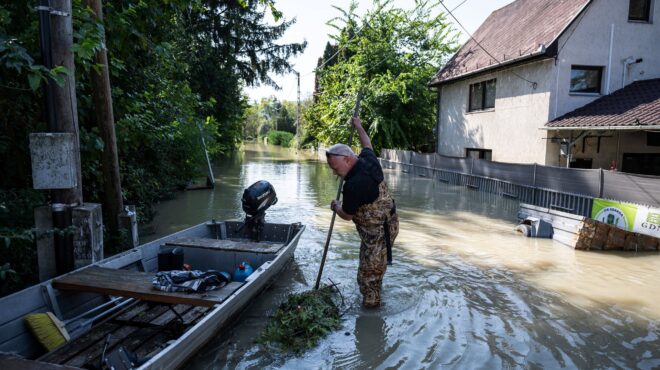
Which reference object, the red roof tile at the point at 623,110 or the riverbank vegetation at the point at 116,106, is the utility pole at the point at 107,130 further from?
the red roof tile at the point at 623,110

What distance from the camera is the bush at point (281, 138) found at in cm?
6494

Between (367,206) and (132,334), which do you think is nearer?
(132,334)

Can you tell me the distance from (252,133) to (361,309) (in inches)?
3397

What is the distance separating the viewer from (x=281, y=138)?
67.0 metres

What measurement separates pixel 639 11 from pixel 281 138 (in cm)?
5375

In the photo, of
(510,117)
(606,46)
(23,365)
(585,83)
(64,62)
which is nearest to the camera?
(23,365)

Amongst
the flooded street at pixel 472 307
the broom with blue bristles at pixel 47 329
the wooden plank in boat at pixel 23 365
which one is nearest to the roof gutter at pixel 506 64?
the flooded street at pixel 472 307

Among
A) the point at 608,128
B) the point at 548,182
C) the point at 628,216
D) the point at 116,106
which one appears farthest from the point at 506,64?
the point at 116,106

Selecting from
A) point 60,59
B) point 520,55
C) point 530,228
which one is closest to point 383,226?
point 60,59

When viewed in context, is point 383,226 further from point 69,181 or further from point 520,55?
point 520,55

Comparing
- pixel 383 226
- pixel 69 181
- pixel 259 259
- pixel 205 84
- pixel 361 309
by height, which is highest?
pixel 205 84

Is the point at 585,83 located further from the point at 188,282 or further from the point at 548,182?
the point at 188,282

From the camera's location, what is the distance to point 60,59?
15.9ft

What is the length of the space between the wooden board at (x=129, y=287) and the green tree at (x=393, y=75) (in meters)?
23.8
